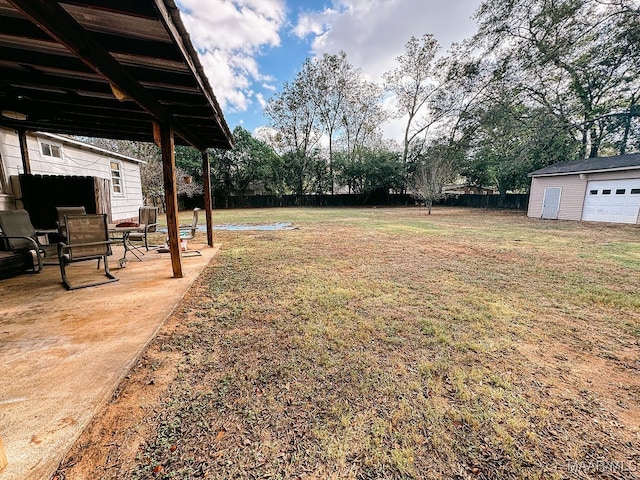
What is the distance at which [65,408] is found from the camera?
59.0 inches

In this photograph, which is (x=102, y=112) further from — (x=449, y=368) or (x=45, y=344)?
(x=449, y=368)

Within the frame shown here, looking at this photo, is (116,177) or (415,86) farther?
(415,86)

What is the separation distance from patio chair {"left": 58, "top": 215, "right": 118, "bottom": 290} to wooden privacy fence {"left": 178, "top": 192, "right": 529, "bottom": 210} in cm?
2048

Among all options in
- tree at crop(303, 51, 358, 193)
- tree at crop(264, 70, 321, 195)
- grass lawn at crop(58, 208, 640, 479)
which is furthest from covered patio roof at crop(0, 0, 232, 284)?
tree at crop(303, 51, 358, 193)

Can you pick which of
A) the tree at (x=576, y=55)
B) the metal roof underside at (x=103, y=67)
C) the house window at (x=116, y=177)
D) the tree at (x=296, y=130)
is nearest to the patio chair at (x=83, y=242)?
the metal roof underside at (x=103, y=67)

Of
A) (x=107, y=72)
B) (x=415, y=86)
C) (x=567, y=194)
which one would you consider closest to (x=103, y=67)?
(x=107, y=72)

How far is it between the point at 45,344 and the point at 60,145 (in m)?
7.90

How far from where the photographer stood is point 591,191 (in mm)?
12656

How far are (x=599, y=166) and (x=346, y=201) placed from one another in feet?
57.9

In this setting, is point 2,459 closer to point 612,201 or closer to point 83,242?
point 83,242

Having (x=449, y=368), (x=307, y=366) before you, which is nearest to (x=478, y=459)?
(x=449, y=368)

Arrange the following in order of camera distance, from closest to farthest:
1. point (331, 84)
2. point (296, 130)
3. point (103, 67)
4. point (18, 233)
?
point (103, 67) < point (18, 233) < point (331, 84) < point (296, 130)

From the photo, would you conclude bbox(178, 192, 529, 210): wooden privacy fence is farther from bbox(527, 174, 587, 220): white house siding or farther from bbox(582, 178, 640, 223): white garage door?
bbox(582, 178, 640, 223): white garage door

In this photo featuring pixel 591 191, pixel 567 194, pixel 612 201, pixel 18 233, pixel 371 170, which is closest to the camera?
pixel 18 233
